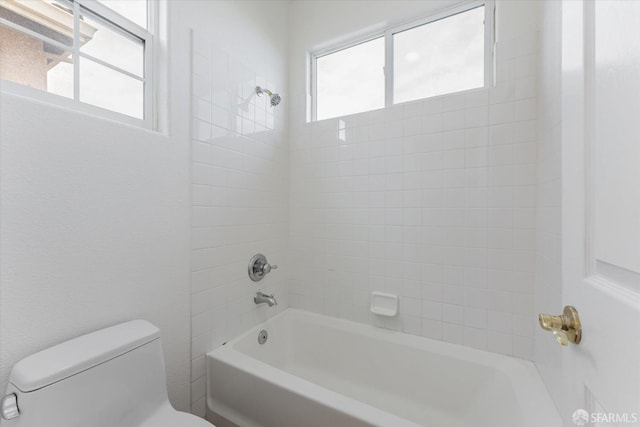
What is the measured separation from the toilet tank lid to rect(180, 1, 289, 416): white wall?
14.1 inches

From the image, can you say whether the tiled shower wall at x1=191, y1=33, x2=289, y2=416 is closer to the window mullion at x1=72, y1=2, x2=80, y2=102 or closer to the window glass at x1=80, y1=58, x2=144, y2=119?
the window glass at x1=80, y1=58, x2=144, y2=119

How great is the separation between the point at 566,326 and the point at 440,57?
1.65 m

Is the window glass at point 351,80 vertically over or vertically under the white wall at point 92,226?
over

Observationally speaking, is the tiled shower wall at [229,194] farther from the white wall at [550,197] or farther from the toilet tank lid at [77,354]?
the white wall at [550,197]

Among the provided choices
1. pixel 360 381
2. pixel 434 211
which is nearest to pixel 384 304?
pixel 360 381

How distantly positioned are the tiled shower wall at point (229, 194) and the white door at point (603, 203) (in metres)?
1.43

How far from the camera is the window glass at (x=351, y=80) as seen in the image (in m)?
1.83

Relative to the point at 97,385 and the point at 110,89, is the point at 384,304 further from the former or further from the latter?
the point at 110,89

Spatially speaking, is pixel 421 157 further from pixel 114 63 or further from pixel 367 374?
pixel 114 63

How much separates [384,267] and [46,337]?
5.17 ft

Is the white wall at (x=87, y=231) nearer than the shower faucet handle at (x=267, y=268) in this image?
Yes

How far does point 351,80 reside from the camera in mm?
1935

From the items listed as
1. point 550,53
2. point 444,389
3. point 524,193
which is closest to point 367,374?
point 444,389

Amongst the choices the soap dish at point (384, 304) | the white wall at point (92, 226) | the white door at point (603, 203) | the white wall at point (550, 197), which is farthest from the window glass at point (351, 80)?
the white door at point (603, 203)
